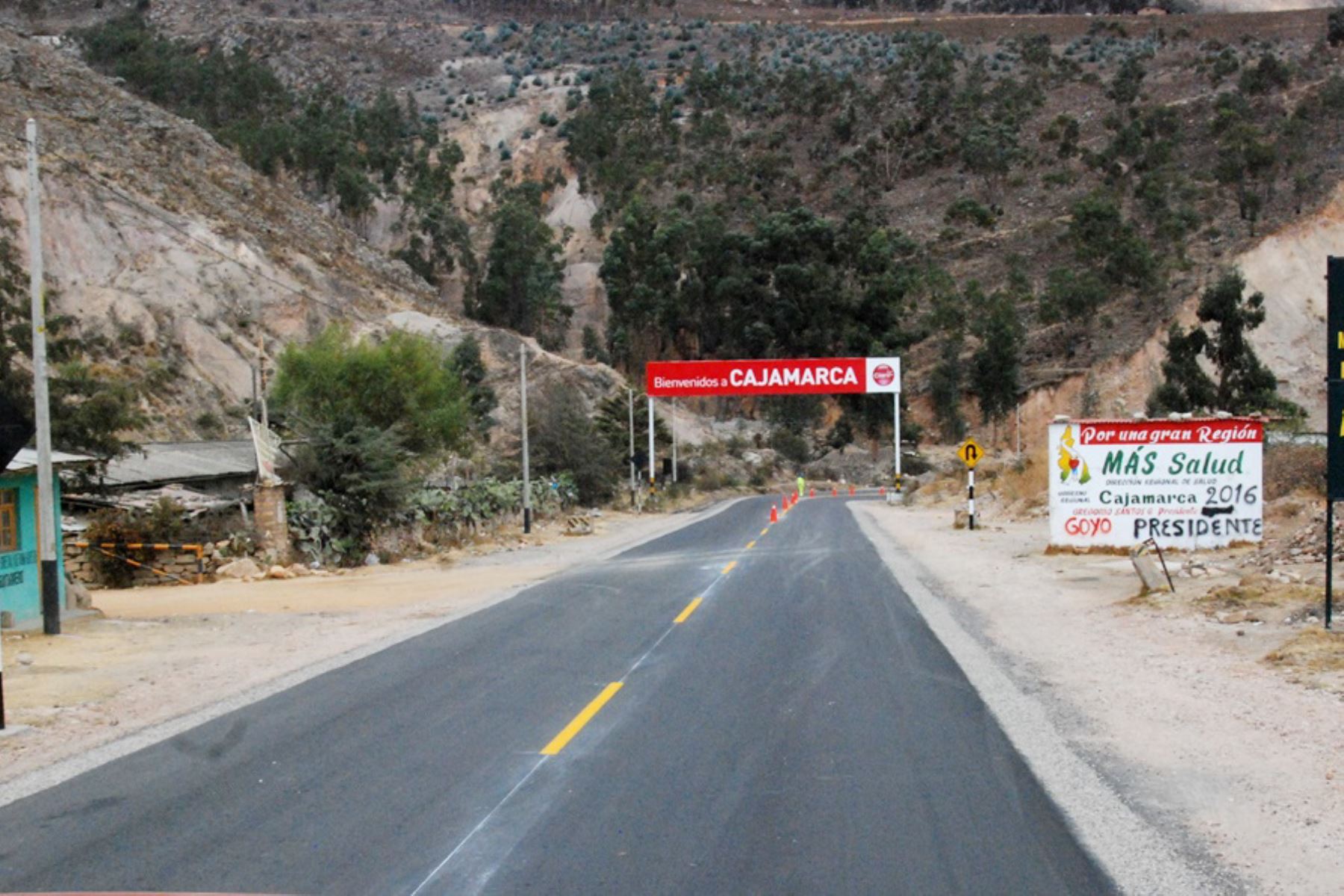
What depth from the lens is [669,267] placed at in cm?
9512

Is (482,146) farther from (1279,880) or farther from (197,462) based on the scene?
(1279,880)

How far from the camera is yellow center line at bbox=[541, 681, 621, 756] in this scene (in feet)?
31.4

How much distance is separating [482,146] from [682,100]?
65.8ft

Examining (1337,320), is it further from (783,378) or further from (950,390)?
(950,390)

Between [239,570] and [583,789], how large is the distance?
21602mm

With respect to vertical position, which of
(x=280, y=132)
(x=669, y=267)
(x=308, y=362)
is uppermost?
(x=280, y=132)

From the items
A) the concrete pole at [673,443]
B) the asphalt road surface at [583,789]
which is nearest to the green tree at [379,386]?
the concrete pole at [673,443]

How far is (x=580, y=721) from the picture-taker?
34.6 ft

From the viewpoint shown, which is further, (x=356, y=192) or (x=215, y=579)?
(x=356, y=192)

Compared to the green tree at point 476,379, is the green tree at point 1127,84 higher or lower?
higher

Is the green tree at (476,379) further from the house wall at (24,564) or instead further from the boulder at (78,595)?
the house wall at (24,564)

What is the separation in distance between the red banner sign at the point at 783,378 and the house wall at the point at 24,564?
45.3 meters

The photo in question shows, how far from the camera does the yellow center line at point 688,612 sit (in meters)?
17.4

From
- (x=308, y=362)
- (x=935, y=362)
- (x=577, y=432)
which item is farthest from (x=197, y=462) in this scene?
(x=935, y=362)
